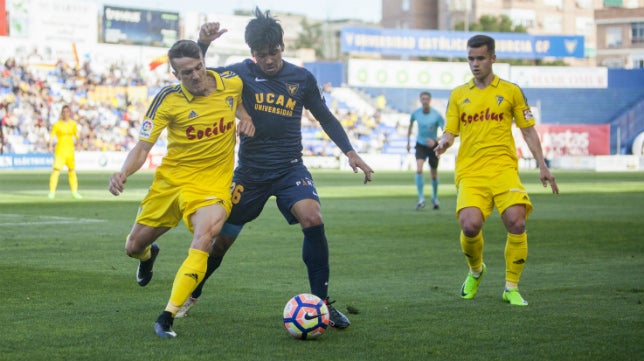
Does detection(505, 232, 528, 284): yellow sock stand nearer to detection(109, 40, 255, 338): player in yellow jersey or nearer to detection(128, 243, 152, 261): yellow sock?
detection(109, 40, 255, 338): player in yellow jersey

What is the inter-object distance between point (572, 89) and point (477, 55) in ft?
208

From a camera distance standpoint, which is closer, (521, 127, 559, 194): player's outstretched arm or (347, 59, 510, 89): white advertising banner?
(521, 127, 559, 194): player's outstretched arm

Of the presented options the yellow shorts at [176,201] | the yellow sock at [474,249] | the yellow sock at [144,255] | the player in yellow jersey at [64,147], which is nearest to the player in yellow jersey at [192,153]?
the yellow shorts at [176,201]

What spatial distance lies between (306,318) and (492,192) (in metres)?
2.70

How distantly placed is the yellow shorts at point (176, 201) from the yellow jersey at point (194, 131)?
0.16ft

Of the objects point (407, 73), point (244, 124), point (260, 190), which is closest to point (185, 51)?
point (244, 124)

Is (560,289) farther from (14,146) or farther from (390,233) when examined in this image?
(14,146)

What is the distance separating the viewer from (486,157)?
902 centimetres

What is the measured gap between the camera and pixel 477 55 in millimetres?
8875

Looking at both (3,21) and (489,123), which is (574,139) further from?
(489,123)

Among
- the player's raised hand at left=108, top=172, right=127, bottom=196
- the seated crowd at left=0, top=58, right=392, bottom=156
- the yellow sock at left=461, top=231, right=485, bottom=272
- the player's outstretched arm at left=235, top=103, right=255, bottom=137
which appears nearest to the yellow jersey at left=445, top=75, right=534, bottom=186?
the yellow sock at left=461, top=231, right=485, bottom=272

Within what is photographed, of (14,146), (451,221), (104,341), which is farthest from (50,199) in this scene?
Answer: (14,146)

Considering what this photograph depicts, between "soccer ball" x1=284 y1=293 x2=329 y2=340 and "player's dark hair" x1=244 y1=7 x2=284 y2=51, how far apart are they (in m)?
1.86

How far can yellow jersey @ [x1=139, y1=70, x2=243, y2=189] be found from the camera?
7328mm
